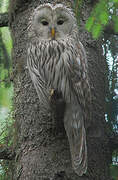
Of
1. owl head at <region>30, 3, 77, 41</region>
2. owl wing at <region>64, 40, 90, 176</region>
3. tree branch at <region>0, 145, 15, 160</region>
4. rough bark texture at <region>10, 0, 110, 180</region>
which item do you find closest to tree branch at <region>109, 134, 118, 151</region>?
rough bark texture at <region>10, 0, 110, 180</region>

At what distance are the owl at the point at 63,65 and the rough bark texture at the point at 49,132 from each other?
0.08m

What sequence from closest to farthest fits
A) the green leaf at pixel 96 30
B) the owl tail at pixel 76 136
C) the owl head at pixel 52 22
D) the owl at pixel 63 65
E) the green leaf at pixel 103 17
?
the green leaf at pixel 103 17 → the green leaf at pixel 96 30 → the owl tail at pixel 76 136 → the owl at pixel 63 65 → the owl head at pixel 52 22

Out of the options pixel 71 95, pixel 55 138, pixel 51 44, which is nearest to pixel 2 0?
pixel 51 44

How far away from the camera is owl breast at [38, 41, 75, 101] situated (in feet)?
9.79

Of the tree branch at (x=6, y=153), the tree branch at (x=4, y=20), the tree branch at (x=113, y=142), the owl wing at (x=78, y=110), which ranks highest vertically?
the tree branch at (x=4, y=20)

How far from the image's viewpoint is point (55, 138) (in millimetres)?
2766

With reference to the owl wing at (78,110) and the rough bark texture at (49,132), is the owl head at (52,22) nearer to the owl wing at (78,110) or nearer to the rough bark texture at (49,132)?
the rough bark texture at (49,132)

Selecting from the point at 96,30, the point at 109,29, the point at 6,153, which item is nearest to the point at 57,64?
the point at 109,29

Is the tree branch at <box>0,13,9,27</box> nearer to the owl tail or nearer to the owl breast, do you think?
the owl breast

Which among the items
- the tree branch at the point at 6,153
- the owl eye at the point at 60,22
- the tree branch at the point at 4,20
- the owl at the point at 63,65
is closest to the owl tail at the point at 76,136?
the owl at the point at 63,65

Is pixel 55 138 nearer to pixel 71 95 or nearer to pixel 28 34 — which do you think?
pixel 71 95

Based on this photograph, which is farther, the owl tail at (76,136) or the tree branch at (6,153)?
the tree branch at (6,153)

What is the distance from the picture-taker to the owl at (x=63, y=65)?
2.83m

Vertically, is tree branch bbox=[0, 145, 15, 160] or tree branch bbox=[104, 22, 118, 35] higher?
tree branch bbox=[104, 22, 118, 35]
